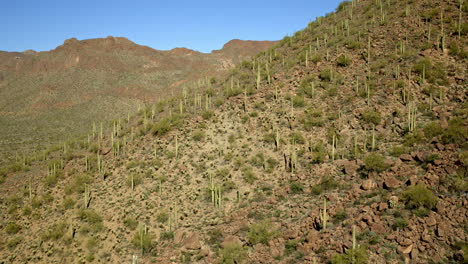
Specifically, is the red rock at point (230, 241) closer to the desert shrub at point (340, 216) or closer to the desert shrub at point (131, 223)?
the desert shrub at point (340, 216)

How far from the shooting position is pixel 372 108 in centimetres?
1692

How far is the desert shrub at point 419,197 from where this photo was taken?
9727mm

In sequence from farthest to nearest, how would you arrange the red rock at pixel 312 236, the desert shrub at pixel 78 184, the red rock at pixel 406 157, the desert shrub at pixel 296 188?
the desert shrub at pixel 78 184
the desert shrub at pixel 296 188
the red rock at pixel 406 157
the red rock at pixel 312 236

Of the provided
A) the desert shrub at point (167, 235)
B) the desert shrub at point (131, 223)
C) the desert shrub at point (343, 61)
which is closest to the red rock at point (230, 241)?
the desert shrub at point (167, 235)

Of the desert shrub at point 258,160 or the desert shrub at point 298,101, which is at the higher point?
the desert shrub at point 298,101

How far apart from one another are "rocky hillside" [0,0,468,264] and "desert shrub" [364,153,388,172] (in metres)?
0.09

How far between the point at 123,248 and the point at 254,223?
213 inches

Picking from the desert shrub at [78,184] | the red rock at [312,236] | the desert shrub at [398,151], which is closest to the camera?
the red rock at [312,236]

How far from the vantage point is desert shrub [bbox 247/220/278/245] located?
11453mm

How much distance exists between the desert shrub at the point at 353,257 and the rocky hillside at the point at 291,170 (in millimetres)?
39

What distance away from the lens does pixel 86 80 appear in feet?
195

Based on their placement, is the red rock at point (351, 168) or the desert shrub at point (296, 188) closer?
the red rock at point (351, 168)

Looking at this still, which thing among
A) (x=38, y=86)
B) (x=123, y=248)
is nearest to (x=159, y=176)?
(x=123, y=248)

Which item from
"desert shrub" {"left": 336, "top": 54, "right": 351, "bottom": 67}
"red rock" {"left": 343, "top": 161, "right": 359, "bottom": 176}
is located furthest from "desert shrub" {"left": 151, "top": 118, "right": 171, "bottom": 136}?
"desert shrub" {"left": 336, "top": 54, "right": 351, "bottom": 67}
